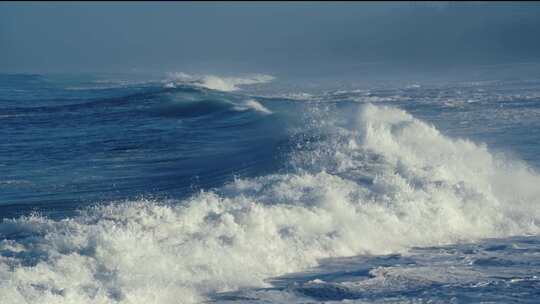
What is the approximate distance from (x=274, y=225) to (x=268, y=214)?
37 cm

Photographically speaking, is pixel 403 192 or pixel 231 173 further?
pixel 231 173

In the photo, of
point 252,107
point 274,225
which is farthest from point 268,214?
point 252,107

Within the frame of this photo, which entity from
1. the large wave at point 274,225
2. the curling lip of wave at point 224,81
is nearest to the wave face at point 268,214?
the large wave at point 274,225

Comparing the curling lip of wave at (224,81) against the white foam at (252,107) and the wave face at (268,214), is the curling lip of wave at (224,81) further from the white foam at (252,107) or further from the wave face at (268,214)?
the wave face at (268,214)

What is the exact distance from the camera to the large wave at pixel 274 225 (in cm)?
1073

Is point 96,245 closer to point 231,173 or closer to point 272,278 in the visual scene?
point 272,278

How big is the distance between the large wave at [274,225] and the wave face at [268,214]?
0.03 metres

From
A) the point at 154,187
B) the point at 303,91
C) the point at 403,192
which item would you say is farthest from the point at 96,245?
the point at 303,91

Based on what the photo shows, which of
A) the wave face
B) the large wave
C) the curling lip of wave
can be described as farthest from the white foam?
the curling lip of wave

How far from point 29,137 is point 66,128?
2004 millimetres

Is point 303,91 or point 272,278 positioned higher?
point 303,91

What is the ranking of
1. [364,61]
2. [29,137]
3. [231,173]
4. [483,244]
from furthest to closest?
[364,61] → [29,137] → [231,173] → [483,244]

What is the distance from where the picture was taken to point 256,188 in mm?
15836

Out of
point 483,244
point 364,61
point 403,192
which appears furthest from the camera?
point 364,61
